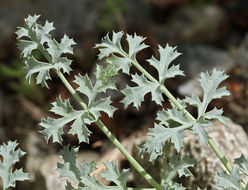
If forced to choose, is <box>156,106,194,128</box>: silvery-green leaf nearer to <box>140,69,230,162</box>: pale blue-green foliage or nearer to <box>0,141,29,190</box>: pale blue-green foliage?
<box>140,69,230,162</box>: pale blue-green foliage

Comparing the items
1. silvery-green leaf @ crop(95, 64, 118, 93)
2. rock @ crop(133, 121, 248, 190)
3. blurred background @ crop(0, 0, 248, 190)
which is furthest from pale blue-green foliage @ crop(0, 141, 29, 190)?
blurred background @ crop(0, 0, 248, 190)

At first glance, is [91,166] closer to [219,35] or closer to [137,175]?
[137,175]

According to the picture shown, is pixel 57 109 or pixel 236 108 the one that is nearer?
pixel 57 109

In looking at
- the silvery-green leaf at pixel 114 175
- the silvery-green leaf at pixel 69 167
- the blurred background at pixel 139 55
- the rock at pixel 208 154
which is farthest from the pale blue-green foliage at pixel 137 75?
the blurred background at pixel 139 55

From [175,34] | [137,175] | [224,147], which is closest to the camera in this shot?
[224,147]

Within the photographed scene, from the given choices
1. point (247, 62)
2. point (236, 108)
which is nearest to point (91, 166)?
point (236, 108)

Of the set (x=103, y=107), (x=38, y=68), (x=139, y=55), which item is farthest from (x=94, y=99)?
(x=139, y=55)
